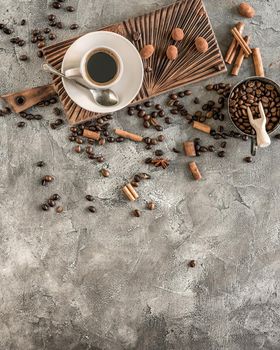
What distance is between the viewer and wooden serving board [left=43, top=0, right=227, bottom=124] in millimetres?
1920

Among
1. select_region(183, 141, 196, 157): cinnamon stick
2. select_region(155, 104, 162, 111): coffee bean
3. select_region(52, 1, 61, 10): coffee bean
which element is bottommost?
select_region(183, 141, 196, 157): cinnamon stick

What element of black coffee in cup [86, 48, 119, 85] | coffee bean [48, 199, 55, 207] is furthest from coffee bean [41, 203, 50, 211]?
black coffee in cup [86, 48, 119, 85]

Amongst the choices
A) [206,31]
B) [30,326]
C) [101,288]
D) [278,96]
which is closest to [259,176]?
[278,96]

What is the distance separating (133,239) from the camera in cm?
200

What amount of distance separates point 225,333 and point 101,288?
19.5 inches

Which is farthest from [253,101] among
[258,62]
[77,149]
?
[77,149]

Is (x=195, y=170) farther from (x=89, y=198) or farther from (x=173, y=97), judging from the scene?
(x=89, y=198)

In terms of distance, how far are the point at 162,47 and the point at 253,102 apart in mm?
379

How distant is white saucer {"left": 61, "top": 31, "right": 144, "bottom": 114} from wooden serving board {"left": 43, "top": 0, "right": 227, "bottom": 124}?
0.11 metres

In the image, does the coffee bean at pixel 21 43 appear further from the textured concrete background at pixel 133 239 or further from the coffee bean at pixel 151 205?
the coffee bean at pixel 151 205

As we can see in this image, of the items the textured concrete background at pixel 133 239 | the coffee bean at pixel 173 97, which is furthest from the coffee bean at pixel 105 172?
the coffee bean at pixel 173 97

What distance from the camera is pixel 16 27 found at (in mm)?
1967

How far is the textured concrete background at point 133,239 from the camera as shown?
1976 mm

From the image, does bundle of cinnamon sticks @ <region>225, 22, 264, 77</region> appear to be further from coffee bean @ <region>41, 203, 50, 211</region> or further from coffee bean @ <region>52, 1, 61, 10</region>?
coffee bean @ <region>41, 203, 50, 211</region>
